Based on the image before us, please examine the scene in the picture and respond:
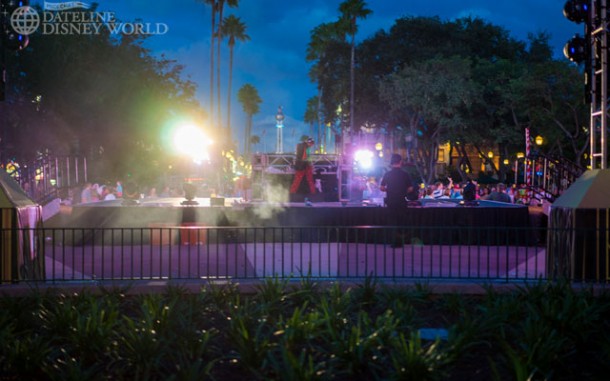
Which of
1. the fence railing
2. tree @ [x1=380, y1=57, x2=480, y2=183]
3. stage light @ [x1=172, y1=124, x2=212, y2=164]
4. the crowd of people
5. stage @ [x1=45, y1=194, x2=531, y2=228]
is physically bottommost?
the fence railing

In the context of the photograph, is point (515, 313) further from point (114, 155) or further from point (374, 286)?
point (114, 155)

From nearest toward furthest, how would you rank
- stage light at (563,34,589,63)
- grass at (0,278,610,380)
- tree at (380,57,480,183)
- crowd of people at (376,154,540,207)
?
grass at (0,278,610,380), stage light at (563,34,589,63), crowd of people at (376,154,540,207), tree at (380,57,480,183)

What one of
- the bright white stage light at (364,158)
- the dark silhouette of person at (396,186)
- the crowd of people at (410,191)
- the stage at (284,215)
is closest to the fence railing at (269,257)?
the stage at (284,215)

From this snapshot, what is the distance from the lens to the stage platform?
60.0 ft

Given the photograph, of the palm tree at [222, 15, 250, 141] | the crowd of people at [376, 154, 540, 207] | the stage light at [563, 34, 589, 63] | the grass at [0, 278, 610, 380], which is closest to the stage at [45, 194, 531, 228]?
the crowd of people at [376, 154, 540, 207]

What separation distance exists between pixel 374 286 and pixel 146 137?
28.1 meters

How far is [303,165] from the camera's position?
2195cm

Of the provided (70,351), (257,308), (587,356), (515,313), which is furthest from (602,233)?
(70,351)

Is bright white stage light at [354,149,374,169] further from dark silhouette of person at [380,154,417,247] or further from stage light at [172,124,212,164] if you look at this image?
dark silhouette of person at [380,154,417,247]

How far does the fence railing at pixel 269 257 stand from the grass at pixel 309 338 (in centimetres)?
95

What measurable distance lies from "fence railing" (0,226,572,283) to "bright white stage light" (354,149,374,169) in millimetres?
12036

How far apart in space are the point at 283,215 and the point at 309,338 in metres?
11.6

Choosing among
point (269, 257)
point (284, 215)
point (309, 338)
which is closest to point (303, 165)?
point (284, 215)

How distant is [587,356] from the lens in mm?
7312
